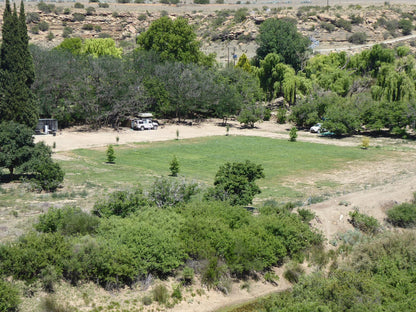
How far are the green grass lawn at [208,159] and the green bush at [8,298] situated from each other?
15144 mm

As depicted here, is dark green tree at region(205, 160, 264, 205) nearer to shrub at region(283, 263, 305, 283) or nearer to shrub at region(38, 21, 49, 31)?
shrub at region(283, 263, 305, 283)

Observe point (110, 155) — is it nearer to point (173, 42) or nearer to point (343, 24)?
point (173, 42)

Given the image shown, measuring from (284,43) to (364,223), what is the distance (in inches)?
2263

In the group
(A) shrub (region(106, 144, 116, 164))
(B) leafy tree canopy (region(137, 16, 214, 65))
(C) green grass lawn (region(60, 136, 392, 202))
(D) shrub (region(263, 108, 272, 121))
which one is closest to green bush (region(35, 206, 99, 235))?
(C) green grass lawn (region(60, 136, 392, 202))

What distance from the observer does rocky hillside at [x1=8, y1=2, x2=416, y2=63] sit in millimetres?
113812

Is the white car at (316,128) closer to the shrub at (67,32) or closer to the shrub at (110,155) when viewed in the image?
the shrub at (110,155)

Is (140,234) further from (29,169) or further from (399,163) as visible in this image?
(399,163)

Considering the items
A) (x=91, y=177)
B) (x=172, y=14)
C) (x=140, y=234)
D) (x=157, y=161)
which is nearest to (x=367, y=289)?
(x=140, y=234)

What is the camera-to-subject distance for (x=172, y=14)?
134 metres

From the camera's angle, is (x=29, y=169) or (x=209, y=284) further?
(x=29, y=169)

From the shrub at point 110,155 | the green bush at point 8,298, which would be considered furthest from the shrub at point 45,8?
the green bush at point 8,298

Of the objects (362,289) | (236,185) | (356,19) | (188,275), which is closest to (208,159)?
(236,185)

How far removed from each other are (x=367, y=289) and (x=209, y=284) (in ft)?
19.0

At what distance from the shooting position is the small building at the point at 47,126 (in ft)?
170
